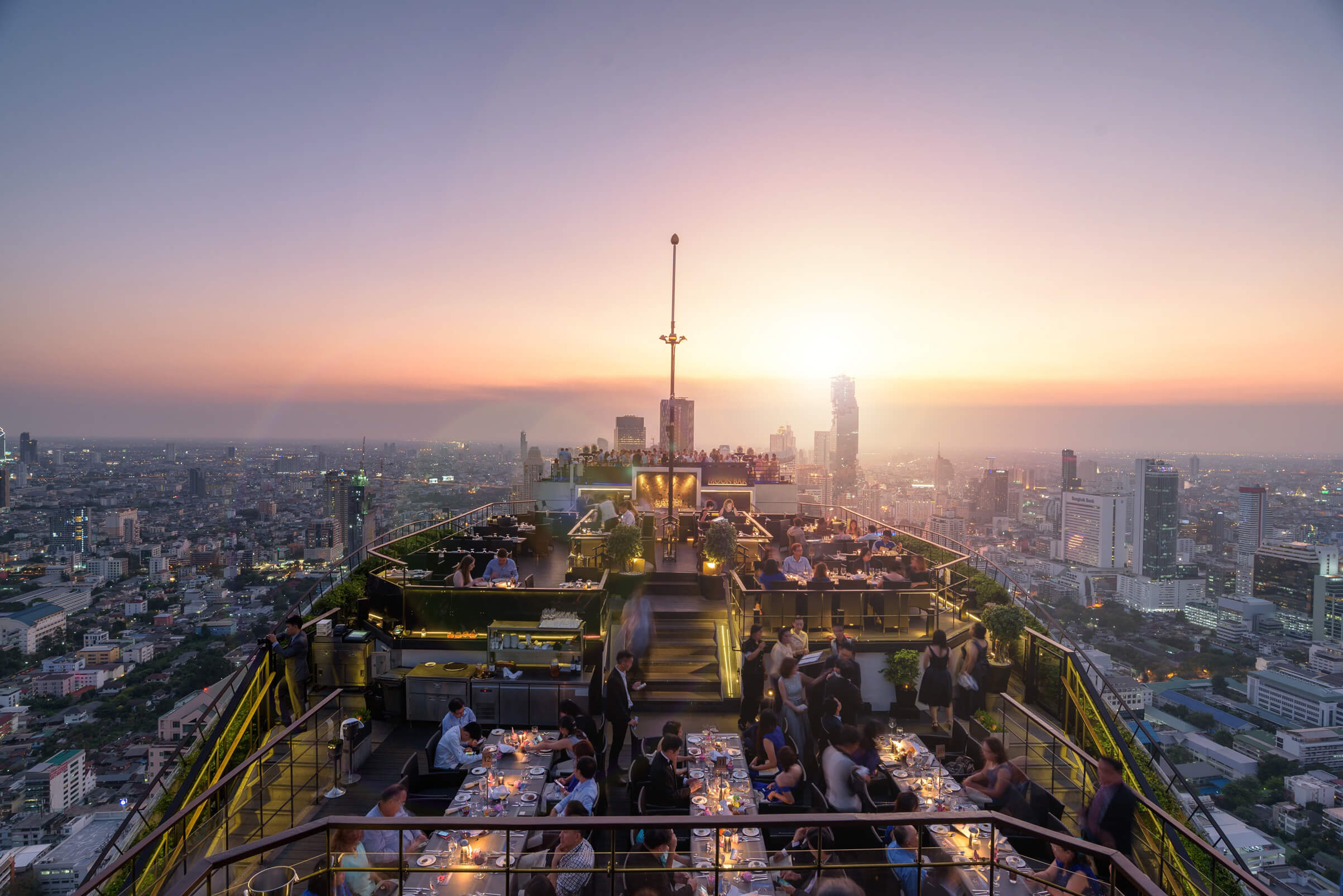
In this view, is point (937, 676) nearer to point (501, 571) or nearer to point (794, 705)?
point (794, 705)

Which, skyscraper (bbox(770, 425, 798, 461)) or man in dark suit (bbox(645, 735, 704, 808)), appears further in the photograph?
skyscraper (bbox(770, 425, 798, 461))

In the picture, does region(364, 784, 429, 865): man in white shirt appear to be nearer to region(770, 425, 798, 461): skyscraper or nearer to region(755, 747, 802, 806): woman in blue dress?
region(755, 747, 802, 806): woman in blue dress

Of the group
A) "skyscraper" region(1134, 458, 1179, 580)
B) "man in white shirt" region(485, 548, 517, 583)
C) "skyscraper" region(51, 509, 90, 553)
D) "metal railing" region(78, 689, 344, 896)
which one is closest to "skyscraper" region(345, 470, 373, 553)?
"skyscraper" region(51, 509, 90, 553)

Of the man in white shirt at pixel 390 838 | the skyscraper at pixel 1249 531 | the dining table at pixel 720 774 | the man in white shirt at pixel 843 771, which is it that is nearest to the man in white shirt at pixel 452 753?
the man in white shirt at pixel 390 838

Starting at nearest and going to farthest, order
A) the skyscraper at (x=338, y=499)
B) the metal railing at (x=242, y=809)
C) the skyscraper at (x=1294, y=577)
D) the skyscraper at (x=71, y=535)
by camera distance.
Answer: the metal railing at (x=242, y=809) < the skyscraper at (x=1294, y=577) < the skyscraper at (x=71, y=535) < the skyscraper at (x=338, y=499)

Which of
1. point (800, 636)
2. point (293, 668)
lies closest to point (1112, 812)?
point (800, 636)

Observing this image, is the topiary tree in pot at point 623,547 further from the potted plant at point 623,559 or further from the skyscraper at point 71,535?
the skyscraper at point 71,535
